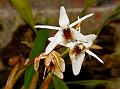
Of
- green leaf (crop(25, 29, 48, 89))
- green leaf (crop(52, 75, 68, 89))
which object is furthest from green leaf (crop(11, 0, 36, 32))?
green leaf (crop(52, 75, 68, 89))

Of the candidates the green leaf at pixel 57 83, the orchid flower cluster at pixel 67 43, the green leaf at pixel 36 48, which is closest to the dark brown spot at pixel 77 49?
the orchid flower cluster at pixel 67 43

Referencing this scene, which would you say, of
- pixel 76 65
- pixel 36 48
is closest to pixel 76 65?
pixel 76 65

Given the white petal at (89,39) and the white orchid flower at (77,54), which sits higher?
the white petal at (89,39)

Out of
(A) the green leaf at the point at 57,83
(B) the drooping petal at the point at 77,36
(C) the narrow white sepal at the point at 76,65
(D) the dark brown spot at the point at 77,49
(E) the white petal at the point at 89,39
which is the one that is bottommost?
(A) the green leaf at the point at 57,83

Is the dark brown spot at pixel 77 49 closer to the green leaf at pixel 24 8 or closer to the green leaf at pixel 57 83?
the green leaf at pixel 57 83

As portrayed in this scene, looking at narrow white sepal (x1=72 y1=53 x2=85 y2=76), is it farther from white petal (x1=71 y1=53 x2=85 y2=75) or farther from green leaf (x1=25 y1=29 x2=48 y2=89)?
green leaf (x1=25 y1=29 x2=48 y2=89)

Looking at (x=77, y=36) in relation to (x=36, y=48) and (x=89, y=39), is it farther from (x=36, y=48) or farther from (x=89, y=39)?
(x=36, y=48)

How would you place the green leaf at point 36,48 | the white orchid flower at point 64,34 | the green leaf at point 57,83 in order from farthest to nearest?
the green leaf at point 36,48, the green leaf at point 57,83, the white orchid flower at point 64,34
